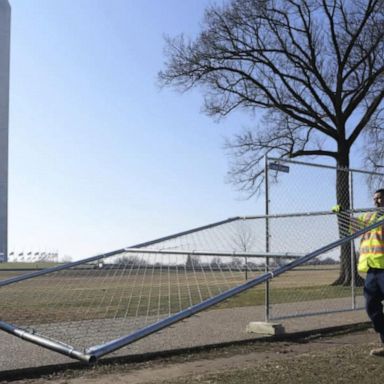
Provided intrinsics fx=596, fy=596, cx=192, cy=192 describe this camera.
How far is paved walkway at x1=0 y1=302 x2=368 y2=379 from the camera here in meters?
7.17

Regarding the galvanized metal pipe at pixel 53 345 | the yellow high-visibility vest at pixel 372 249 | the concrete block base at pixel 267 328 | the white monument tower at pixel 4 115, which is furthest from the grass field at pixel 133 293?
the white monument tower at pixel 4 115

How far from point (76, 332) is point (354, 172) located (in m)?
6.36

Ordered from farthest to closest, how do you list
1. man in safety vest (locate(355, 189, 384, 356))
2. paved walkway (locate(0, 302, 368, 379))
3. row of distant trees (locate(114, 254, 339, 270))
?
row of distant trees (locate(114, 254, 339, 270)) < man in safety vest (locate(355, 189, 384, 356)) < paved walkway (locate(0, 302, 368, 379))

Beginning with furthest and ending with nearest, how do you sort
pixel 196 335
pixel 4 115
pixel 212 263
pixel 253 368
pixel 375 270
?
1. pixel 4 115
2. pixel 212 263
3. pixel 196 335
4. pixel 375 270
5. pixel 253 368

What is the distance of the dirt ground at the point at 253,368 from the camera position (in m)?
6.22

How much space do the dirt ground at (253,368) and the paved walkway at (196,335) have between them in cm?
36

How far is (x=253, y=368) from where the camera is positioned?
671 cm

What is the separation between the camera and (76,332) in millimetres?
8188

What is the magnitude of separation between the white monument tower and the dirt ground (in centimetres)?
10231

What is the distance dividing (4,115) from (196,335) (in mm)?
105157

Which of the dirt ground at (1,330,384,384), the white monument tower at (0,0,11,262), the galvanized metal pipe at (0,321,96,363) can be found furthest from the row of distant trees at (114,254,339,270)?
the white monument tower at (0,0,11,262)

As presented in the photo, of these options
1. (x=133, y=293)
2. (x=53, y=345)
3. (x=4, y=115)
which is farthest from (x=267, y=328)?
(x=4, y=115)

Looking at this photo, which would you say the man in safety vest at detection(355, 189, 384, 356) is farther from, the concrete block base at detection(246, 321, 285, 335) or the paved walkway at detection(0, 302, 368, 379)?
the paved walkway at detection(0, 302, 368, 379)

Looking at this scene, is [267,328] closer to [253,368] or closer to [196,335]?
[196,335]
